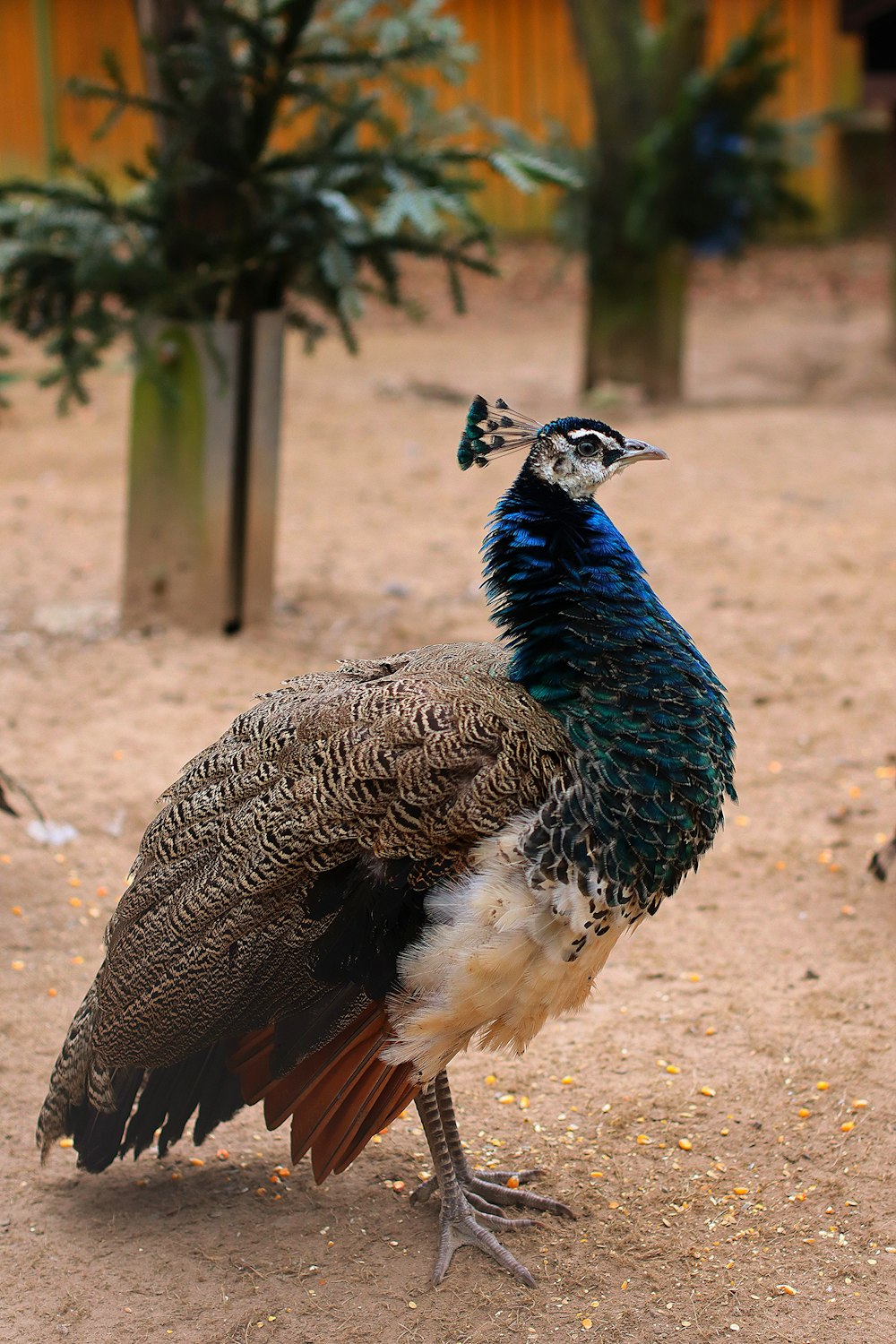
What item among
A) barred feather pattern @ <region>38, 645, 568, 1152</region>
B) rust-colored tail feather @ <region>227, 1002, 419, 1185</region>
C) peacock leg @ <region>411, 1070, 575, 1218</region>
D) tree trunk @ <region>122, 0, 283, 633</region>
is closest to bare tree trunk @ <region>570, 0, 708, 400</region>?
tree trunk @ <region>122, 0, 283, 633</region>

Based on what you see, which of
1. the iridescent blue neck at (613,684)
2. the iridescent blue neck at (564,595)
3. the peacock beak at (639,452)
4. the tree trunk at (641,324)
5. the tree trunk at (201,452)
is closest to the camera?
the iridescent blue neck at (613,684)

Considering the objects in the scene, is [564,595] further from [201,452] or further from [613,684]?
[201,452]

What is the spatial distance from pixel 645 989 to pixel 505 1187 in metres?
0.92

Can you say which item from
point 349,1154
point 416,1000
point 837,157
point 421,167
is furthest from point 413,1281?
point 837,157

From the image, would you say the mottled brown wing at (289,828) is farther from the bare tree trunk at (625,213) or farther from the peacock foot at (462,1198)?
the bare tree trunk at (625,213)

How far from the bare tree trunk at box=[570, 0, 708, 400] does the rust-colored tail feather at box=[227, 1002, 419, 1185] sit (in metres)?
8.14

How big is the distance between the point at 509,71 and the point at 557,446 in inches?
578

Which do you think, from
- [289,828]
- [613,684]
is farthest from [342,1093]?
[613,684]

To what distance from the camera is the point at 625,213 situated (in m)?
10.1

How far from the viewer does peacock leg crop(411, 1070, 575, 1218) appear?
3174mm

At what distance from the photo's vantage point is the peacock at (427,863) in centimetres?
280

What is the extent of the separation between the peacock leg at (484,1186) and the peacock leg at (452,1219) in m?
0.03

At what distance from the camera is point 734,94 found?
388 inches

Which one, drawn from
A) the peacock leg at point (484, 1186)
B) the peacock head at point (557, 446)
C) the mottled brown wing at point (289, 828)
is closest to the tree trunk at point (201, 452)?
the peacock head at point (557, 446)
